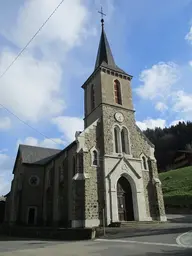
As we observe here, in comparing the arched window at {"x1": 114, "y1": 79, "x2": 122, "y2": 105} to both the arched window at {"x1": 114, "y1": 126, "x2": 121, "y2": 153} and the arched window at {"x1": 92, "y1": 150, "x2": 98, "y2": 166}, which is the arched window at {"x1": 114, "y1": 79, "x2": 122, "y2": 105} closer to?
the arched window at {"x1": 114, "y1": 126, "x2": 121, "y2": 153}

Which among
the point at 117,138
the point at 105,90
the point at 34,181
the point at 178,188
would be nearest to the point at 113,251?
the point at 117,138

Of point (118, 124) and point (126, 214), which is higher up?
point (118, 124)

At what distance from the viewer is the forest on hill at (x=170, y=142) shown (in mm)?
96812

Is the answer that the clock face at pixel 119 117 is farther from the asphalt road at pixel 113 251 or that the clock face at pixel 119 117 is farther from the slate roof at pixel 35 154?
the asphalt road at pixel 113 251

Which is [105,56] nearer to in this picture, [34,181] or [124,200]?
[124,200]

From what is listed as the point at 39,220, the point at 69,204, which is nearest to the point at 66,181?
the point at 69,204

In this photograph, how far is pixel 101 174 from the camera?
24594 millimetres

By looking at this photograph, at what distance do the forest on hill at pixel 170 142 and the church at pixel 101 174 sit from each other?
2610 inches

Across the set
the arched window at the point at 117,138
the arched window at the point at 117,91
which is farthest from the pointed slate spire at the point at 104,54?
the arched window at the point at 117,138

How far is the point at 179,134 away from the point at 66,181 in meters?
89.3

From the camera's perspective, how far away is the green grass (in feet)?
131

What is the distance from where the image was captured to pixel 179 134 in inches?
4203

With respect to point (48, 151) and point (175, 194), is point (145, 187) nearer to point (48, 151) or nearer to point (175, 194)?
point (175, 194)

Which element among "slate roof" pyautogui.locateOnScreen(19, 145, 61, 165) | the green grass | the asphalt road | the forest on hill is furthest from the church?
the forest on hill
